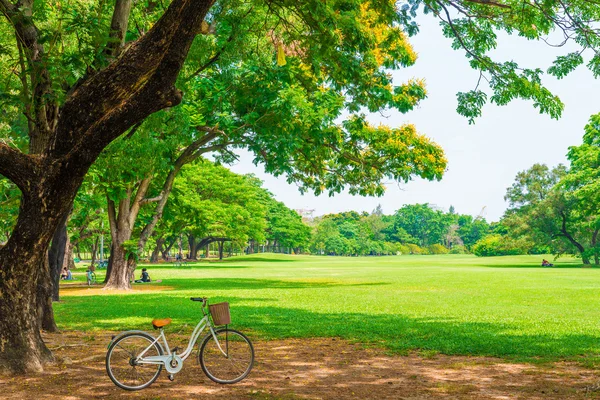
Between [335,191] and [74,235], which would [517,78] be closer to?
[335,191]

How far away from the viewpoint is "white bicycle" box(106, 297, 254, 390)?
7.66 metres

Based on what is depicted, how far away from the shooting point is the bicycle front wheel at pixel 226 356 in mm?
8031

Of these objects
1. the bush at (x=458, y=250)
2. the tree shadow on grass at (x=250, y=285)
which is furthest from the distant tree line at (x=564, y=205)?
the bush at (x=458, y=250)

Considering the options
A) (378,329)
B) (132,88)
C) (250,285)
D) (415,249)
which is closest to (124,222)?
(250,285)

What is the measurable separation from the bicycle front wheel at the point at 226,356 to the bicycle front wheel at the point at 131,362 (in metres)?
0.58

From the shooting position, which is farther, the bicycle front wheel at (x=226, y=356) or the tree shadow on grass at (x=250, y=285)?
the tree shadow on grass at (x=250, y=285)

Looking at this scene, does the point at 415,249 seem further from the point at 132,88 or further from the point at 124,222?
the point at 132,88

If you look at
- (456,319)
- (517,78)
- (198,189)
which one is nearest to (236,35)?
(517,78)

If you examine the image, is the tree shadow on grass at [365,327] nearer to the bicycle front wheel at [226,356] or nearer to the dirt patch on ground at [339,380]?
the dirt patch on ground at [339,380]

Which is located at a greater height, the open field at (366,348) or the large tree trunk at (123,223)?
the large tree trunk at (123,223)

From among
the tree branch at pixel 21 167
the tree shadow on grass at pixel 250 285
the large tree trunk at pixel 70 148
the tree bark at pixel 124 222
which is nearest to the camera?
the large tree trunk at pixel 70 148

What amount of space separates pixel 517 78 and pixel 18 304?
367 inches

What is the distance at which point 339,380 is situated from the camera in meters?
8.48

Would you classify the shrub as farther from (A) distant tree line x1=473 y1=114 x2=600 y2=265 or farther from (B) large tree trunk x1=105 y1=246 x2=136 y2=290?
(B) large tree trunk x1=105 y1=246 x2=136 y2=290
